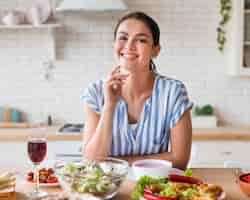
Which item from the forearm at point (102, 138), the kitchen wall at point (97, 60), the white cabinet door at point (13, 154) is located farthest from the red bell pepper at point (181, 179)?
the kitchen wall at point (97, 60)

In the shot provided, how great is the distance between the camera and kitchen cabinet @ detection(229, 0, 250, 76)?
3.78 metres

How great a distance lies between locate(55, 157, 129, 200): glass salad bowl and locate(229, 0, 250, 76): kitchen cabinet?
2.32 m

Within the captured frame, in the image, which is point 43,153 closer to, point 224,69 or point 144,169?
point 144,169

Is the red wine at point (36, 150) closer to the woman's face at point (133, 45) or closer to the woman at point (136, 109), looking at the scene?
the woman at point (136, 109)

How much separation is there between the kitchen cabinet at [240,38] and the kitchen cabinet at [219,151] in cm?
58

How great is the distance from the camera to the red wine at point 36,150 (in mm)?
1733

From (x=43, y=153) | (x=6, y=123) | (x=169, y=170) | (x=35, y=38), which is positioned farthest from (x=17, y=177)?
(x=35, y=38)

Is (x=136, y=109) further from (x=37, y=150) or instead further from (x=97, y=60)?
(x=97, y=60)

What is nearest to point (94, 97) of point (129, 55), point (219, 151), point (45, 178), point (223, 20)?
point (129, 55)

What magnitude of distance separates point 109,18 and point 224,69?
1020 mm

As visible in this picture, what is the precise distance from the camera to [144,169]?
1795mm

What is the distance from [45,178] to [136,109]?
691mm

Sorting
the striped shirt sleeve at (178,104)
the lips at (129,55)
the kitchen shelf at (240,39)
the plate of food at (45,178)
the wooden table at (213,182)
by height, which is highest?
the kitchen shelf at (240,39)

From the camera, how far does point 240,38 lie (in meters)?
3.80
